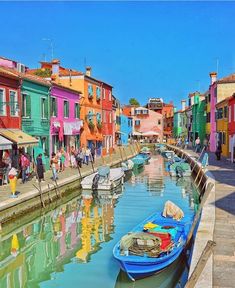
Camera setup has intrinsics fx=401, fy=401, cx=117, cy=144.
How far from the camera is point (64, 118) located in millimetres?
32906

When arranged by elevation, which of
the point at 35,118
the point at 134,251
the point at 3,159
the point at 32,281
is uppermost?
the point at 35,118

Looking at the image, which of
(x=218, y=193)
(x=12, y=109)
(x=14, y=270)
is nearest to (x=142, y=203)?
(x=218, y=193)

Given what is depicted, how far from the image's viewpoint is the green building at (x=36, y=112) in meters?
25.5

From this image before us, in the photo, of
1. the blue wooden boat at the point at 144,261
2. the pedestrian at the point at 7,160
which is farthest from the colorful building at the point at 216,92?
the blue wooden boat at the point at 144,261

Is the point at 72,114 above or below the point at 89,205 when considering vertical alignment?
above

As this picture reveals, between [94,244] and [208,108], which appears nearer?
[94,244]

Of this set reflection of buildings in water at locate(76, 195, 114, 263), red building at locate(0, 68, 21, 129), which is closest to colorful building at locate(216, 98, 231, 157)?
reflection of buildings in water at locate(76, 195, 114, 263)

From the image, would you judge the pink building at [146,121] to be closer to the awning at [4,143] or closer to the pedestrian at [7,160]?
the pedestrian at [7,160]

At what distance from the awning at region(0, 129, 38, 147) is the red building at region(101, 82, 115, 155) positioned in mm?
22411

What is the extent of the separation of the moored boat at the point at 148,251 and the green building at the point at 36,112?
15.8 meters

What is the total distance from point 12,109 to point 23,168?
3867 millimetres

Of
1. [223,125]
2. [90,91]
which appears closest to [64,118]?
[90,91]

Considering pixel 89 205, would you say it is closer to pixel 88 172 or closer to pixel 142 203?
pixel 142 203

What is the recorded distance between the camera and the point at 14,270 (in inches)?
471
